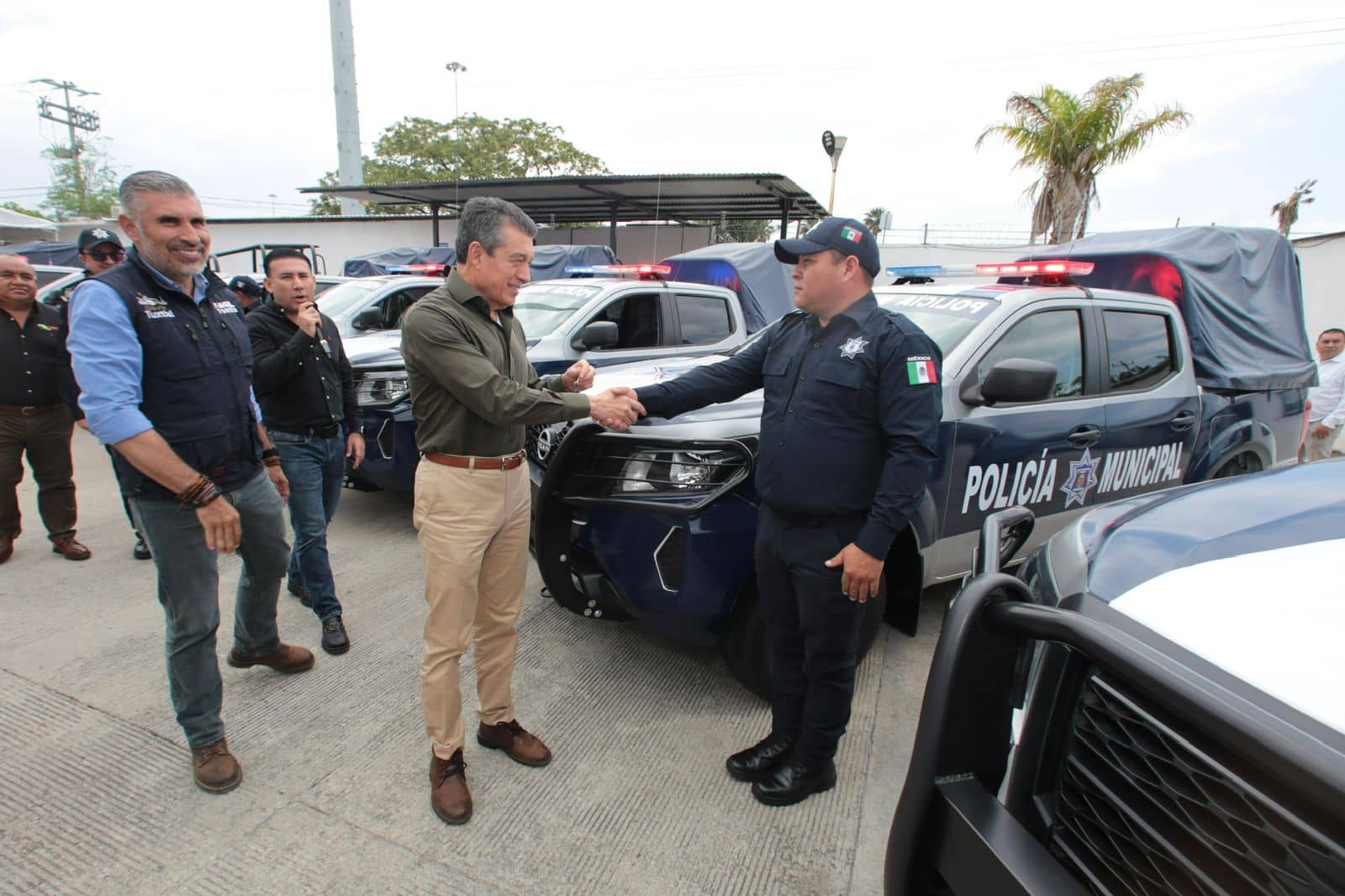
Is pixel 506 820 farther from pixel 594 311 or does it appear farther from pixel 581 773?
pixel 594 311

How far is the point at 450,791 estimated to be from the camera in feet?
6.96

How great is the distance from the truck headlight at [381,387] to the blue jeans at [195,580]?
1979 mm

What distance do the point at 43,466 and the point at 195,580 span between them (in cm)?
290

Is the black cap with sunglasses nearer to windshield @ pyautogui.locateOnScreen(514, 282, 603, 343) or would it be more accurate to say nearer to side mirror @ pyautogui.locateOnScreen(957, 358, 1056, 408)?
windshield @ pyautogui.locateOnScreen(514, 282, 603, 343)

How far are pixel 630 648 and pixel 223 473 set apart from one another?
1.80 m

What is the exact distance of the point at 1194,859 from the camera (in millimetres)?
962

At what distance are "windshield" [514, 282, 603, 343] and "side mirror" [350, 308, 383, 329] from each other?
1415mm

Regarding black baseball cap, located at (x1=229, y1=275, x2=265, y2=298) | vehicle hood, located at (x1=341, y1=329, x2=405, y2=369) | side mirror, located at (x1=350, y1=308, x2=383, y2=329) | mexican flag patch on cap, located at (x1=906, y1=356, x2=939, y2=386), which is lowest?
vehicle hood, located at (x1=341, y1=329, x2=405, y2=369)

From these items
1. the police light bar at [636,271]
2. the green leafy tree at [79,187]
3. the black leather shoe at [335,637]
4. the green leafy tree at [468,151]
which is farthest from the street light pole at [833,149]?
the green leafy tree at [79,187]

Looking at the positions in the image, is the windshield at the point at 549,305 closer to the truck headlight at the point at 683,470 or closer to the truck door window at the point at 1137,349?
the truck headlight at the point at 683,470

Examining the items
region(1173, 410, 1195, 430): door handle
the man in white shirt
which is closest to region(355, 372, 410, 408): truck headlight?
region(1173, 410, 1195, 430): door handle

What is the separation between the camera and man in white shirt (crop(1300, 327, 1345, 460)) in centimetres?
536

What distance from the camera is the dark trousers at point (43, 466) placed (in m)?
3.91

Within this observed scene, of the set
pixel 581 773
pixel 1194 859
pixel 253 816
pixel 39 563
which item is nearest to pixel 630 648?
pixel 581 773
